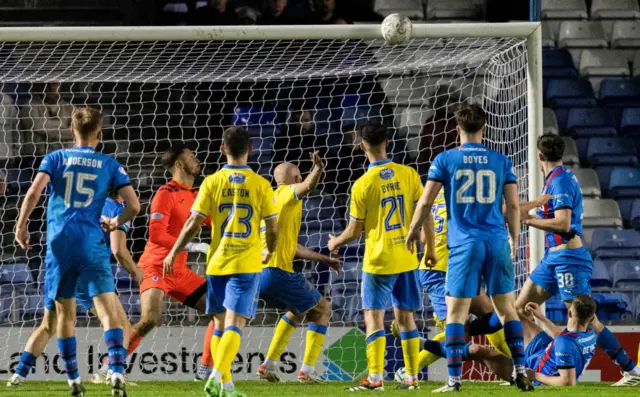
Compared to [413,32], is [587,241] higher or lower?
A: lower

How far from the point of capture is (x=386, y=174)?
8023 millimetres

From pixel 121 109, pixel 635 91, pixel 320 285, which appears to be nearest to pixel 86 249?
pixel 320 285

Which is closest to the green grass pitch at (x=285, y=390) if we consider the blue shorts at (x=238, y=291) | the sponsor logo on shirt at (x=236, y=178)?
the blue shorts at (x=238, y=291)

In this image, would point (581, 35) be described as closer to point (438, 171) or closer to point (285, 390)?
point (438, 171)

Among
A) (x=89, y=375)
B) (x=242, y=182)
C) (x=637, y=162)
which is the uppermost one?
(x=637, y=162)

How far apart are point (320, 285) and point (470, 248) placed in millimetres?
3478

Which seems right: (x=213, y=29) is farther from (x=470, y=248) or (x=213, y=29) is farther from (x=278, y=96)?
(x=278, y=96)

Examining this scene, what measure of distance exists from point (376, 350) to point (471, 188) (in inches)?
54.2

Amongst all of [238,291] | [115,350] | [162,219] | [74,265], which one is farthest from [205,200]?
[162,219]

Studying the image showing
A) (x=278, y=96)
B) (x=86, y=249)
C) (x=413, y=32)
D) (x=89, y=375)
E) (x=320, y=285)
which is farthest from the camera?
(x=278, y=96)

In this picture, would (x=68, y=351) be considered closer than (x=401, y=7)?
Yes

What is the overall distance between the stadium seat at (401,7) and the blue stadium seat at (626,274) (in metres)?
4.24

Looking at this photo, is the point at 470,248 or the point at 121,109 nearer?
the point at 470,248

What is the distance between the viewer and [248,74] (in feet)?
35.1
